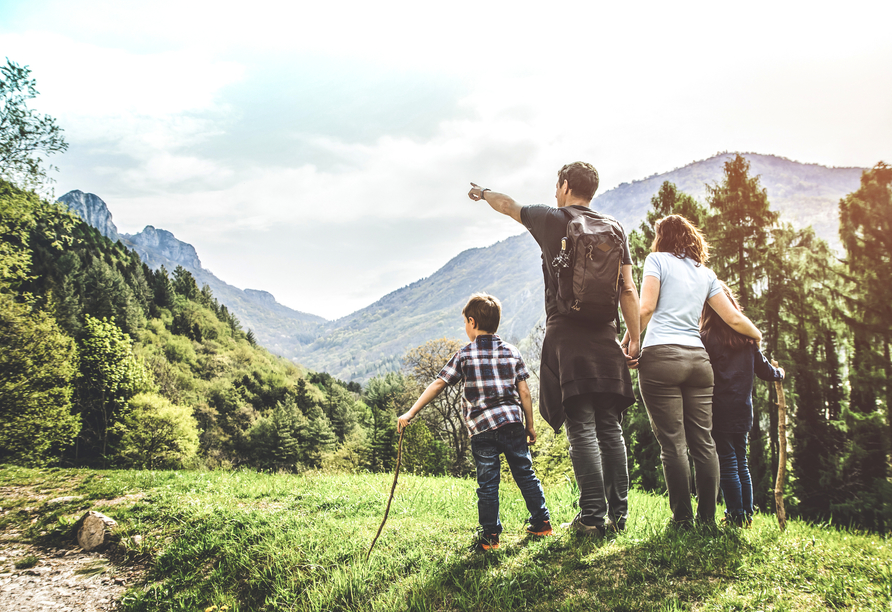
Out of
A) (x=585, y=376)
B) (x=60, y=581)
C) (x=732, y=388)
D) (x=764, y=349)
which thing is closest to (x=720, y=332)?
(x=732, y=388)

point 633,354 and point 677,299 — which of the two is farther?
point 633,354

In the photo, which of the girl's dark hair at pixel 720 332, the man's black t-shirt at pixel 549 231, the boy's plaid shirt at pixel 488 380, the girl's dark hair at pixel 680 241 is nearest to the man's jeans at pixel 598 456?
the boy's plaid shirt at pixel 488 380

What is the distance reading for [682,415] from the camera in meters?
3.57

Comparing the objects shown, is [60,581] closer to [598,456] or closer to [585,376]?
[598,456]

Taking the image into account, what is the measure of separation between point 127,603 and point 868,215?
2186 centimetres

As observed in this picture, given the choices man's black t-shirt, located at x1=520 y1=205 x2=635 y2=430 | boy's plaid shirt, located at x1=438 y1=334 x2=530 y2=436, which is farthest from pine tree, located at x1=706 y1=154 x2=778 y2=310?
boy's plaid shirt, located at x1=438 y1=334 x2=530 y2=436

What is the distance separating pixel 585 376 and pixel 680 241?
156 cm

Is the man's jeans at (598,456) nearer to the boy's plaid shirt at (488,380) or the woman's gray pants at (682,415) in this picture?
the woman's gray pants at (682,415)

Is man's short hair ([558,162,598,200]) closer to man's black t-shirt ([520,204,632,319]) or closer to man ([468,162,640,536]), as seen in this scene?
man ([468,162,640,536])

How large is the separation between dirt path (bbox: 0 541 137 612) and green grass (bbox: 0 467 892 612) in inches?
8.7

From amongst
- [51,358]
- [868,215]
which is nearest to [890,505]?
[868,215]

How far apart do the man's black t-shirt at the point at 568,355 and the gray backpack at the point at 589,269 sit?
11 cm

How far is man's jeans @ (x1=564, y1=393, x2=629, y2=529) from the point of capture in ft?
11.3

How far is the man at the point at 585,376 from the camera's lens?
343 cm
